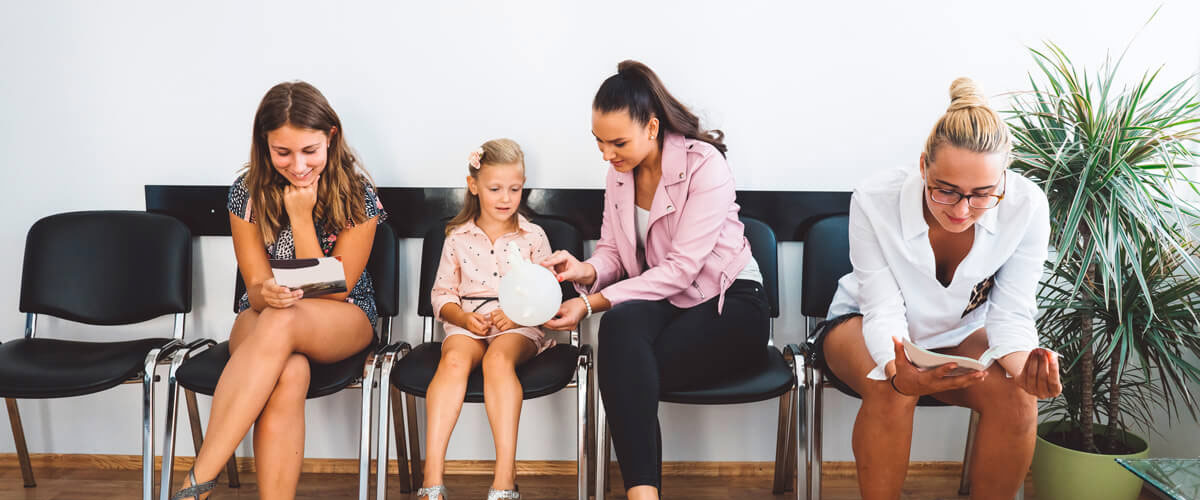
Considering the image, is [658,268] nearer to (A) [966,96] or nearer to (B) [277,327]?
(A) [966,96]

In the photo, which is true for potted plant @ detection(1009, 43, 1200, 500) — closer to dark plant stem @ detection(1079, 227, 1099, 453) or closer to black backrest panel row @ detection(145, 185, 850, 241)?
dark plant stem @ detection(1079, 227, 1099, 453)

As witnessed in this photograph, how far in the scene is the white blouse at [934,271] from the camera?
177 cm

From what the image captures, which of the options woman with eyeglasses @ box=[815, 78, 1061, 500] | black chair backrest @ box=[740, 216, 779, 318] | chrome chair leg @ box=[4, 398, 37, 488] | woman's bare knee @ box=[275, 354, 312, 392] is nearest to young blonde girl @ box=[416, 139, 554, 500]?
woman's bare knee @ box=[275, 354, 312, 392]

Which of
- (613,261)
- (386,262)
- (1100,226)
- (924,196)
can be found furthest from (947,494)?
(386,262)

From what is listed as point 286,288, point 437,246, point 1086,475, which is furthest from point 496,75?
point 1086,475

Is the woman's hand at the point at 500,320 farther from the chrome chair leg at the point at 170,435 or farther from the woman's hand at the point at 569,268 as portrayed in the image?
the chrome chair leg at the point at 170,435

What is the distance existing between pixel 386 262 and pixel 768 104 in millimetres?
1363

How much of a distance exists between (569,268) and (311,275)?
2.35 ft

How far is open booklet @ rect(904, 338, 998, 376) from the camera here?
1.53m

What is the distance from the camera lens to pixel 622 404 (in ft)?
6.05

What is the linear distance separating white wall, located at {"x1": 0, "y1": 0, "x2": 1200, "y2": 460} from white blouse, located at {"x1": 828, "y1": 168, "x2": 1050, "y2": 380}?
63 centimetres

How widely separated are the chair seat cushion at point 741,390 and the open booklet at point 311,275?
0.93 m

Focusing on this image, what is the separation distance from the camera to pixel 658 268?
2129 mm

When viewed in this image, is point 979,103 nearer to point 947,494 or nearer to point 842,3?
point 842,3
